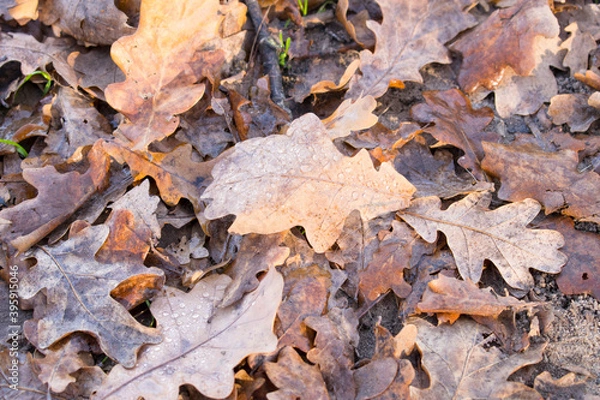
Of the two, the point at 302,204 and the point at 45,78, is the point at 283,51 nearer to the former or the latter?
the point at 302,204

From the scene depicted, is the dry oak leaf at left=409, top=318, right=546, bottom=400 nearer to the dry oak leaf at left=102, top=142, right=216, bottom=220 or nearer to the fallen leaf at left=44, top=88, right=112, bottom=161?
the dry oak leaf at left=102, top=142, right=216, bottom=220

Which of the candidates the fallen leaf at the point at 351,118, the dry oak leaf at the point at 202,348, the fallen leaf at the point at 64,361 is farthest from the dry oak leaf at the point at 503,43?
the fallen leaf at the point at 64,361

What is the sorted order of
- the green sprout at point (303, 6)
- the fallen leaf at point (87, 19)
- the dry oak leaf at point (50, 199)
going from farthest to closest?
the green sprout at point (303, 6), the fallen leaf at point (87, 19), the dry oak leaf at point (50, 199)

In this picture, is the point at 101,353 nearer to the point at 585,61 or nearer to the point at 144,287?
the point at 144,287

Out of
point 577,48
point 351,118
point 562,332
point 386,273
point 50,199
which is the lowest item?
point 562,332

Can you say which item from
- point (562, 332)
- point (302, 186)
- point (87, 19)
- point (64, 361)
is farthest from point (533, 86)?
point (64, 361)

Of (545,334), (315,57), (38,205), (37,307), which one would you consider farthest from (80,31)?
(545,334)

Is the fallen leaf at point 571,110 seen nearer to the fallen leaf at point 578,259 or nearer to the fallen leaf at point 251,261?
the fallen leaf at point 578,259
